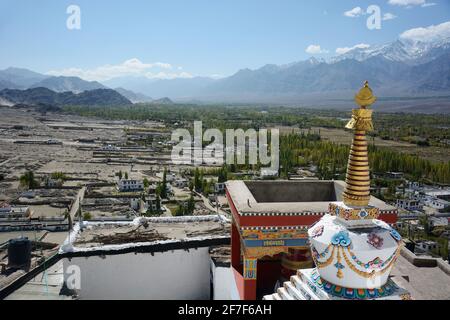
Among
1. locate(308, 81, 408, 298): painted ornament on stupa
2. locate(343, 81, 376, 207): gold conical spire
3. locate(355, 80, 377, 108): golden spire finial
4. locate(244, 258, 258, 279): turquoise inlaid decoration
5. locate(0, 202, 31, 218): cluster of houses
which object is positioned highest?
locate(355, 80, 377, 108): golden spire finial

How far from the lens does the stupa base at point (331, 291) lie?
15.0 ft

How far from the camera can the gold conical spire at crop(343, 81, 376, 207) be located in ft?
15.9

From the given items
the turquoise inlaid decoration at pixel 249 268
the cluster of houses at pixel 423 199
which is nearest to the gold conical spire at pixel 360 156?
the turquoise inlaid decoration at pixel 249 268

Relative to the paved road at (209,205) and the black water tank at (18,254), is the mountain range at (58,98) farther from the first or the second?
the black water tank at (18,254)

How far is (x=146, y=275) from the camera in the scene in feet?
31.9

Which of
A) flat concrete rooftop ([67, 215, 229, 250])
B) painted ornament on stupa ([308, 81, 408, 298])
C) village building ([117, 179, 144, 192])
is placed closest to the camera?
painted ornament on stupa ([308, 81, 408, 298])

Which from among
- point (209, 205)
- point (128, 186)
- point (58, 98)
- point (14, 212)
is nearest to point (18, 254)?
point (14, 212)

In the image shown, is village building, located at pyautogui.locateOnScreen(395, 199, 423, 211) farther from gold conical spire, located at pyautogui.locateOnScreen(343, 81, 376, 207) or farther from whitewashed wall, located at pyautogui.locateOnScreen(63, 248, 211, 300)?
gold conical spire, located at pyautogui.locateOnScreen(343, 81, 376, 207)

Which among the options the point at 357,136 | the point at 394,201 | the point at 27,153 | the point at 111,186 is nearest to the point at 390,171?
the point at 394,201

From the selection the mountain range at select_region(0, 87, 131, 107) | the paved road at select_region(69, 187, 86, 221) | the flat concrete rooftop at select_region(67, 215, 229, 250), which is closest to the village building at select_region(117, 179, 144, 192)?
the paved road at select_region(69, 187, 86, 221)

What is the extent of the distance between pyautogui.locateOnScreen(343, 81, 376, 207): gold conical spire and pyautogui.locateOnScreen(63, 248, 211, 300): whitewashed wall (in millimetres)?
5917

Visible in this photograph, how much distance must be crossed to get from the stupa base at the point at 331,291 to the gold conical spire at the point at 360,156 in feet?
3.24

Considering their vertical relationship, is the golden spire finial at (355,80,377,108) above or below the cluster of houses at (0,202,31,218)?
above
